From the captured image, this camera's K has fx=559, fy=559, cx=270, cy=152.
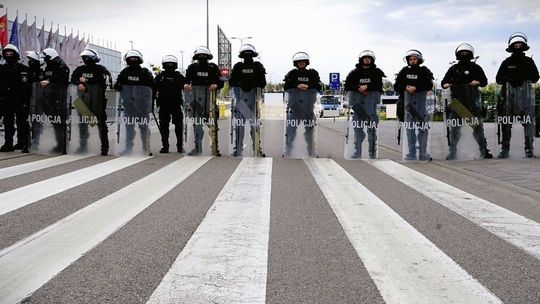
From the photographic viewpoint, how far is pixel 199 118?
41.4 ft

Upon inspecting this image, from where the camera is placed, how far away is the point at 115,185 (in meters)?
7.98

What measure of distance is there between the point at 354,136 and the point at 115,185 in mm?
6005

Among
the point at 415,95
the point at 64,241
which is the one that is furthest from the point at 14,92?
the point at 64,241

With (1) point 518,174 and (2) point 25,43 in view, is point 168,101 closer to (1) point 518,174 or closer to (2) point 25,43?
(1) point 518,174

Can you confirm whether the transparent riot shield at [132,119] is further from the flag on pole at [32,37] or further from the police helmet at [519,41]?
the flag on pole at [32,37]

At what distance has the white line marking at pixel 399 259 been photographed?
12.1ft

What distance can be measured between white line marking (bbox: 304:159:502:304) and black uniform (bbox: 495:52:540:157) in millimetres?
6371

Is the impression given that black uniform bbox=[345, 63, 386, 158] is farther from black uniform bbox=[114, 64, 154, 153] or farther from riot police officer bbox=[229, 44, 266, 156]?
black uniform bbox=[114, 64, 154, 153]

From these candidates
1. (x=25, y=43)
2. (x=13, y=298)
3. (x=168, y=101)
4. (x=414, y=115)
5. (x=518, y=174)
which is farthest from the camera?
(x=25, y=43)

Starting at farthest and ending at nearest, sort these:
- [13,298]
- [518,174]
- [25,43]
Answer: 1. [25,43]
2. [518,174]
3. [13,298]

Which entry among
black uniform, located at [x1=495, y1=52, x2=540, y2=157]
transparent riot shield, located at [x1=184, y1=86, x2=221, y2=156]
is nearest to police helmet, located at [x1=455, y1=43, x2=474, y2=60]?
black uniform, located at [x1=495, y1=52, x2=540, y2=157]

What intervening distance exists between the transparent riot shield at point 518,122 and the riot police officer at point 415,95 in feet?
5.71

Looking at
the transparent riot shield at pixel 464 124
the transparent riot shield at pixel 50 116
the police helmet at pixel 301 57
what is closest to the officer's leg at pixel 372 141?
the transparent riot shield at pixel 464 124

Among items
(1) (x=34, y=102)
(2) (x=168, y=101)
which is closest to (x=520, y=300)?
(2) (x=168, y=101)
